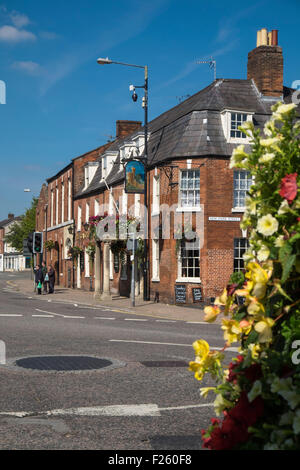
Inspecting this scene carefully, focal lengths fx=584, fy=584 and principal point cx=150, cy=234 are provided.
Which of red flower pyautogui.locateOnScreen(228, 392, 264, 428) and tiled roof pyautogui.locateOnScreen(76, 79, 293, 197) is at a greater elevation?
tiled roof pyautogui.locateOnScreen(76, 79, 293, 197)

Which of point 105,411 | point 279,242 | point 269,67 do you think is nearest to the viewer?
point 279,242

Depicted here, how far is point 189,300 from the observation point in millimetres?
25484

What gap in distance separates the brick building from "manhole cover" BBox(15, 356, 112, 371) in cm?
1532

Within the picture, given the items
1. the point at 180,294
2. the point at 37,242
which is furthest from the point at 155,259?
the point at 37,242

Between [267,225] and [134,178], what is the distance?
2469cm

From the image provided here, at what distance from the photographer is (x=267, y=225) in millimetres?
2795

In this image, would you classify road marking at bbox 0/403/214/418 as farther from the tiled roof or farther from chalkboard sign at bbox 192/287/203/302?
the tiled roof

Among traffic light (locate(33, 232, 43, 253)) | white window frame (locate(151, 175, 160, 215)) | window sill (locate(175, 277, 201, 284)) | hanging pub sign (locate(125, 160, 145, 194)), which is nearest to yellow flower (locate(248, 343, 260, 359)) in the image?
window sill (locate(175, 277, 201, 284))

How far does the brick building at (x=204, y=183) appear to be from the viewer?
82.5 feet

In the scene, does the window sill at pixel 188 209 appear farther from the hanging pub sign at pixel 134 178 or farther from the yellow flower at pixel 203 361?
the yellow flower at pixel 203 361

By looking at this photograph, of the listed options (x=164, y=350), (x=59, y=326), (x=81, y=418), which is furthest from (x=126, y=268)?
(x=81, y=418)

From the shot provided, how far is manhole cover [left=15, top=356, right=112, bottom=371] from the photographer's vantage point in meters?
8.88

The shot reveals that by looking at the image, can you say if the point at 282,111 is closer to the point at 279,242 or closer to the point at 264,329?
the point at 279,242

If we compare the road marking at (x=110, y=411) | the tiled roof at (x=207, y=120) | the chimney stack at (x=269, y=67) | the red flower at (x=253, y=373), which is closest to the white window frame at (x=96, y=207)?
the tiled roof at (x=207, y=120)
